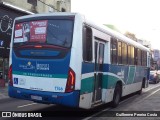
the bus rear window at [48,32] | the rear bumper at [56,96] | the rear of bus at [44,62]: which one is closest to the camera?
the rear bumper at [56,96]

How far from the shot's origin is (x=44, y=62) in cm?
988

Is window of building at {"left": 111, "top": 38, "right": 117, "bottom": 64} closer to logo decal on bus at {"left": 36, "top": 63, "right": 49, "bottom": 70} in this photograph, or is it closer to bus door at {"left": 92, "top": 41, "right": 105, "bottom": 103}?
A: bus door at {"left": 92, "top": 41, "right": 105, "bottom": 103}

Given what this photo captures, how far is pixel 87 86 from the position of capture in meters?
10.0

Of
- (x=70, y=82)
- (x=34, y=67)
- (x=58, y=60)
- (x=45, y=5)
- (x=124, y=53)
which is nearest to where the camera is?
(x=70, y=82)

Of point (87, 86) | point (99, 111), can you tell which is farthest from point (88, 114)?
point (87, 86)

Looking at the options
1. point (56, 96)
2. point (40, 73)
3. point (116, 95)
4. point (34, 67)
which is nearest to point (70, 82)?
point (56, 96)

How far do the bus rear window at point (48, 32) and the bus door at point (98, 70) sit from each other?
149cm

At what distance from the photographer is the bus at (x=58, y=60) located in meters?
9.46

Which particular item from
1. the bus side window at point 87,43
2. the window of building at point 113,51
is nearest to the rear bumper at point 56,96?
the bus side window at point 87,43

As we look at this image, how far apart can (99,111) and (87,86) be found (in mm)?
2460

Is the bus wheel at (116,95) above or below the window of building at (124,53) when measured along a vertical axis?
below

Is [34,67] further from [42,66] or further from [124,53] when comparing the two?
[124,53]

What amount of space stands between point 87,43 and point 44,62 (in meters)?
1.44

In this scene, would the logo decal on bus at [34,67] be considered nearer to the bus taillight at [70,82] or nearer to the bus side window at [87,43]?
the bus taillight at [70,82]
